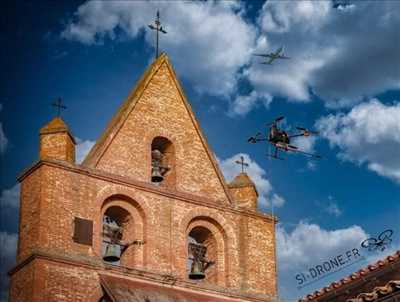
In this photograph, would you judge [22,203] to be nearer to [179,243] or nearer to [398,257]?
[179,243]

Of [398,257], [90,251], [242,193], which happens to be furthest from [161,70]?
[398,257]

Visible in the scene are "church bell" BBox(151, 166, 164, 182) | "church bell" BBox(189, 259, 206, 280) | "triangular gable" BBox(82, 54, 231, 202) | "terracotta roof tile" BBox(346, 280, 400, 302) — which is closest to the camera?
"terracotta roof tile" BBox(346, 280, 400, 302)

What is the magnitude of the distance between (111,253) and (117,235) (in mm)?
899

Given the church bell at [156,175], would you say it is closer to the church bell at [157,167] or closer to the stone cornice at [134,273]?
the church bell at [157,167]

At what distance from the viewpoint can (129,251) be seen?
75.2ft

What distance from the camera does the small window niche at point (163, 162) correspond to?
24266mm

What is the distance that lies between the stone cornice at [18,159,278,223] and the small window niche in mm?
431

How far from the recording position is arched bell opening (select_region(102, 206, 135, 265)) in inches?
879

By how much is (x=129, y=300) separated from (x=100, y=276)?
3.24ft

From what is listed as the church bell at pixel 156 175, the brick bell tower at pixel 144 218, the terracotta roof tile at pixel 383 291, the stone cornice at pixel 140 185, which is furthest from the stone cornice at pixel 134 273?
the terracotta roof tile at pixel 383 291

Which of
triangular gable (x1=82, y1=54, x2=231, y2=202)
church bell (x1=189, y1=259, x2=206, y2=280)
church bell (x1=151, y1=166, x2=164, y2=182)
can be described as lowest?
church bell (x1=189, y1=259, x2=206, y2=280)

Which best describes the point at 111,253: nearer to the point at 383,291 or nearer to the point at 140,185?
the point at 140,185

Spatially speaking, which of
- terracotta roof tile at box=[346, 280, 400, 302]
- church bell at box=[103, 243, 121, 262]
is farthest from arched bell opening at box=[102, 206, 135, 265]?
terracotta roof tile at box=[346, 280, 400, 302]

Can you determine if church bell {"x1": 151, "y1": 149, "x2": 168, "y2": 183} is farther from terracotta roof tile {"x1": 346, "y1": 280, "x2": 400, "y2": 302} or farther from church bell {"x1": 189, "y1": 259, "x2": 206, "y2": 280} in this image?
terracotta roof tile {"x1": 346, "y1": 280, "x2": 400, "y2": 302}
